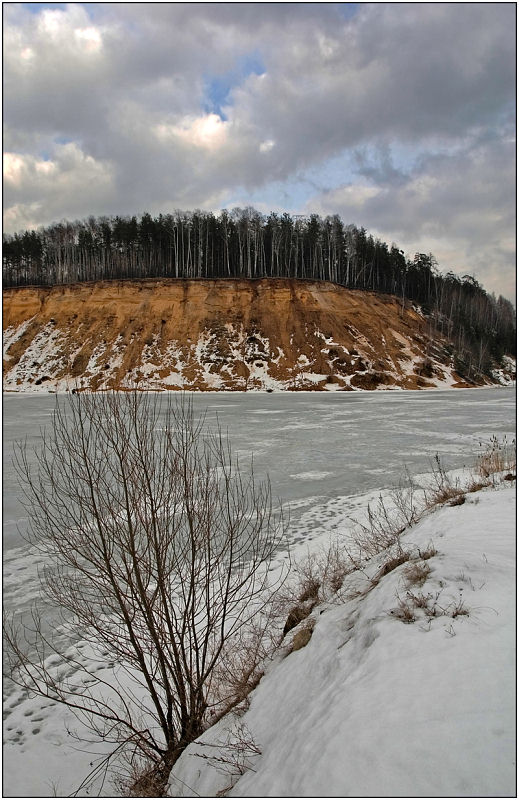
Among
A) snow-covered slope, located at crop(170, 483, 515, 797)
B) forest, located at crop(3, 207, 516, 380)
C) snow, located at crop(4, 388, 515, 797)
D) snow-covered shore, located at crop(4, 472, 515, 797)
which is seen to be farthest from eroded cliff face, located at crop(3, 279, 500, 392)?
snow-covered slope, located at crop(170, 483, 515, 797)

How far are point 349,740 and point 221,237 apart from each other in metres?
73.9

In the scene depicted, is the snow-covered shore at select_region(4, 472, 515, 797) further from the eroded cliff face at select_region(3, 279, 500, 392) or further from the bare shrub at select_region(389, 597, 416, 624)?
the eroded cliff face at select_region(3, 279, 500, 392)

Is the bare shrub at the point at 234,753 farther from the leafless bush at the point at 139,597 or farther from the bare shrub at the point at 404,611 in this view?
the bare shrub at the point at 404,611

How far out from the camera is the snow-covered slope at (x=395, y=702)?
8.24ft

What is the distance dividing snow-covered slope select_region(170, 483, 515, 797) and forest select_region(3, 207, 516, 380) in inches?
2571

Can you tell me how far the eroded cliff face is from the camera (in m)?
53.1

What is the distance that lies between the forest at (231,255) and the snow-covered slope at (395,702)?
6529 cm

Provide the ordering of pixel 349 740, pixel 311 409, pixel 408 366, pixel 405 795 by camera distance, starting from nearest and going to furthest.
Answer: pixel 405 795 < pixel 349 740 < pixel 311 409 < pixel 408 366

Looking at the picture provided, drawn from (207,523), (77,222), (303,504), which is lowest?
(303,504)

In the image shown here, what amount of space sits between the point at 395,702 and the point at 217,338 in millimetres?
56016

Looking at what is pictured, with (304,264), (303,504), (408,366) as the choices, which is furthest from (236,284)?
(303,504)

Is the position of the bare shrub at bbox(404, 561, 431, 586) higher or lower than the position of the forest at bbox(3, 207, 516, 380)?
lower

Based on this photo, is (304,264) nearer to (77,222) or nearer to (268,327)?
(268,327)

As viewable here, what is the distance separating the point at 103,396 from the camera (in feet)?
17.3
